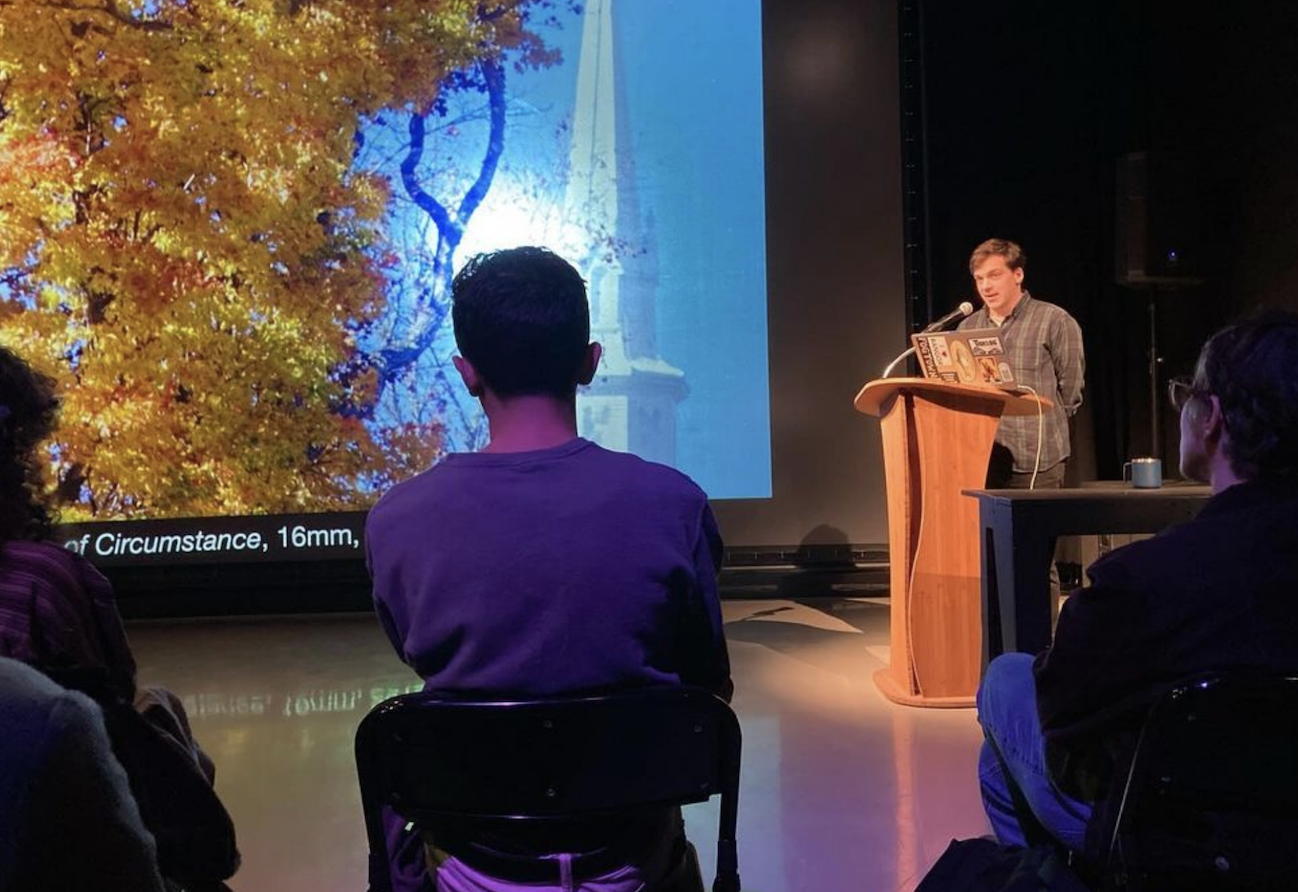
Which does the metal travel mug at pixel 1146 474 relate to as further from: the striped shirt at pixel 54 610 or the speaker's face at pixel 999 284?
the striped shirt at pixel 54 610

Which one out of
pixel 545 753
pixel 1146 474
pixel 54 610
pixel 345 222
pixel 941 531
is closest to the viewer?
pixel 545 753

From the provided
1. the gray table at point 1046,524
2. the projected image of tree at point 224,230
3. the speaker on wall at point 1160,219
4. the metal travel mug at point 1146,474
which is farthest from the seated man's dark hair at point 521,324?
the speaker on wall at point 1160,219

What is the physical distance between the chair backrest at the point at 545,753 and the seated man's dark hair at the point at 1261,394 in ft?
2.47

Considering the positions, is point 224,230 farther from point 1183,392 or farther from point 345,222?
point 1183,392

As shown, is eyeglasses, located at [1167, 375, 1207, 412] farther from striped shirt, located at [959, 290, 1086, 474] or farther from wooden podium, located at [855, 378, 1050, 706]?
striped shirt, located at [959, 290, 1086, 474]

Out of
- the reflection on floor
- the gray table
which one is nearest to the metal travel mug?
the gray table

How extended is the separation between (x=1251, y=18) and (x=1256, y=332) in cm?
497

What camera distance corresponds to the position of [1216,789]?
115 cm

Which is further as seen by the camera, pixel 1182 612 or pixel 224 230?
pixel 224 230

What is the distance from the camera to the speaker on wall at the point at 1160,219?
5.12 m

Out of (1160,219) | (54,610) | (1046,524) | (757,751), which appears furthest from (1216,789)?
(1160,219)

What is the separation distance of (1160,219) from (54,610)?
5303 mm

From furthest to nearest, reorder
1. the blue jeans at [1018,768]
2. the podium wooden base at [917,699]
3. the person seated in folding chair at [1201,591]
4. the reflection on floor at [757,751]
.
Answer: the podium wooden base at [917,699] → the reflection on floor at [757,751] → the blue jeans at [1018,768] → the person seated in folding chair at [1201,591]

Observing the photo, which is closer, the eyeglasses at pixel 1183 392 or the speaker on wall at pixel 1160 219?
the eyeglasses at pixel 1183 392
